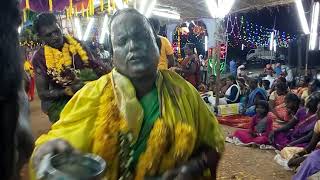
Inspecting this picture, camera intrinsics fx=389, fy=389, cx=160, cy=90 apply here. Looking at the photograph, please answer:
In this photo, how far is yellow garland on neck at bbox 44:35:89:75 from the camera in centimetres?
374

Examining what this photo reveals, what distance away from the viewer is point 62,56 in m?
3.76

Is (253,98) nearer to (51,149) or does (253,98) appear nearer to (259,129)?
(259,129)

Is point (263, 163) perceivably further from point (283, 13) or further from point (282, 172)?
point (283, 13)

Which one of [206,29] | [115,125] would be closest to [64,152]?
[115,125]

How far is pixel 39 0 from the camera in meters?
7.08

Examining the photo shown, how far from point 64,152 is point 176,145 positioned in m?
0.53

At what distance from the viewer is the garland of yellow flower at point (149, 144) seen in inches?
73.9

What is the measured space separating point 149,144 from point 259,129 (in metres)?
5.09

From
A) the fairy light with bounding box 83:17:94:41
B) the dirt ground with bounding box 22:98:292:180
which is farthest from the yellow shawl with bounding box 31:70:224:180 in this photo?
the fairy light with bounding box 83:17:94:41

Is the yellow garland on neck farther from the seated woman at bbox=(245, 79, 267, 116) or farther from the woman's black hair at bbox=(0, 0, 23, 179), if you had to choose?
the seated woman at bbox=(245, 79, 267, 116)

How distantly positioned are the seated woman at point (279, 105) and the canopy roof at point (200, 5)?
2820 millimetres

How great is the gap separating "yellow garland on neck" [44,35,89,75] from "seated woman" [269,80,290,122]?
4.02 m

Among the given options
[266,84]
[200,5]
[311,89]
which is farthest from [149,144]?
[200,5]

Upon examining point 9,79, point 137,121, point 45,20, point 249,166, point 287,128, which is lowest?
point 249,166
